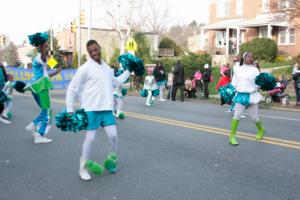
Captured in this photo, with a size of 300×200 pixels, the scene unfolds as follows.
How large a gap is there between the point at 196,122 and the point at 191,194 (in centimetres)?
615

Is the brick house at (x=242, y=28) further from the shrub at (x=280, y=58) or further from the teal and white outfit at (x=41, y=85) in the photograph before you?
the teal and white outfit at (x=41, y=85)

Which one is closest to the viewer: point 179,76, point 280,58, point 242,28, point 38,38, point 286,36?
point 38,38

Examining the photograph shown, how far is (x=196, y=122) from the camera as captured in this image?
430 inches

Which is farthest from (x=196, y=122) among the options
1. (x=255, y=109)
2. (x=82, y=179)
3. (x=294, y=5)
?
(x=294, y=5)

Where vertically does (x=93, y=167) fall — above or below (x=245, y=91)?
below

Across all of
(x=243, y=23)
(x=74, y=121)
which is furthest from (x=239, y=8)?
(x=74, y=121)

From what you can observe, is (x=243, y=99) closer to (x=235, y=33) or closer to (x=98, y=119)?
(x=98, y=119)

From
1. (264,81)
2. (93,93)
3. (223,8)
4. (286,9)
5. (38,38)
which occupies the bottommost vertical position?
(93,93)

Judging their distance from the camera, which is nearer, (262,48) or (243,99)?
(243,99)

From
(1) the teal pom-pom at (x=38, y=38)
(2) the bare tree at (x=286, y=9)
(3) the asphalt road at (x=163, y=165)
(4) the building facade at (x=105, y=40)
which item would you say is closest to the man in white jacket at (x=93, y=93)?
(3) the asphalt road at (x=163, y=165)

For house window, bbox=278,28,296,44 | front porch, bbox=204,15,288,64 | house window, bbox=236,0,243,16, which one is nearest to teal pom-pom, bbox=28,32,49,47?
front porch, bbox=204,15,288,64

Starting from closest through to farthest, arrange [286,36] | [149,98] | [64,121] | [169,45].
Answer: [64,121] → [149,98] → [286,36] → [169,45]

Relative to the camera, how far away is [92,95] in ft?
17.7

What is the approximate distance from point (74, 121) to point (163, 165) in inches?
63.6
